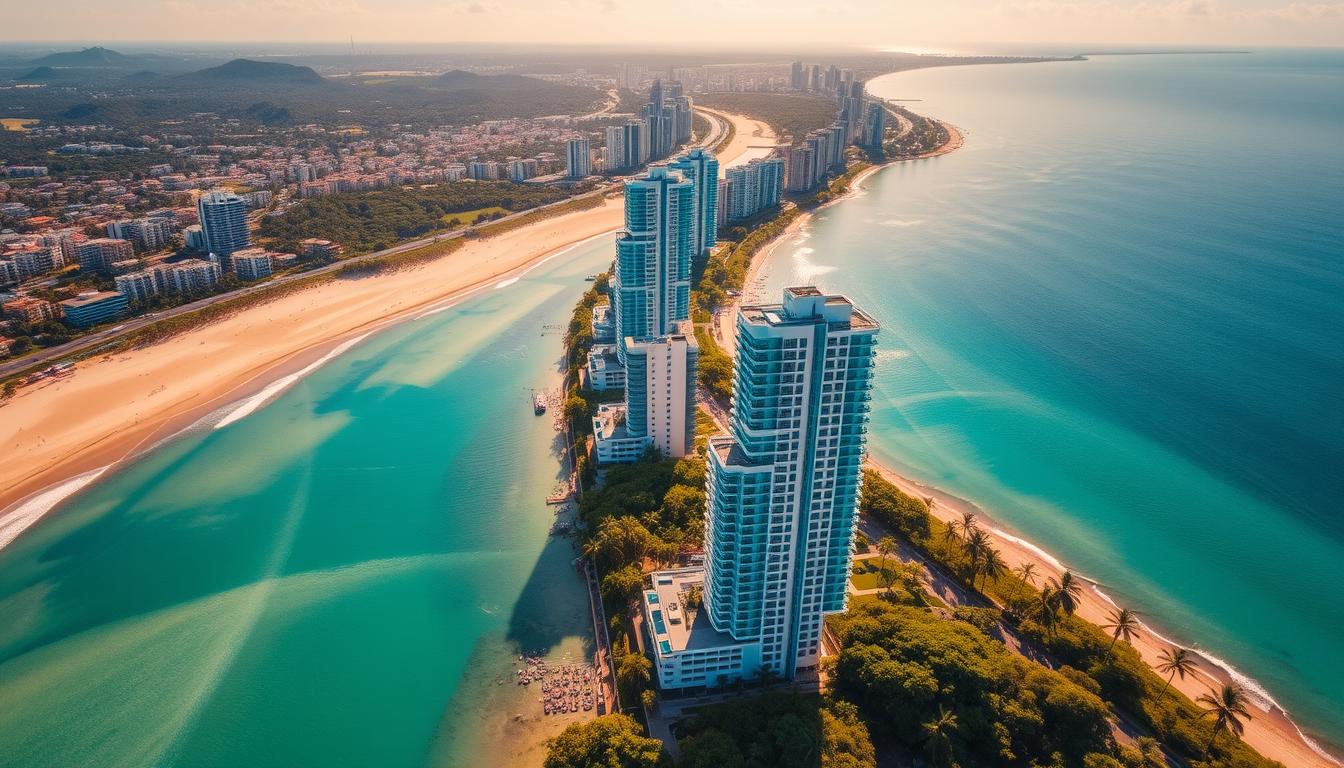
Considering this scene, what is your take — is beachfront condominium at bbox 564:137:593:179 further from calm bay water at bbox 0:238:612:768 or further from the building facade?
calm bay water at bbox 0:238:612:768

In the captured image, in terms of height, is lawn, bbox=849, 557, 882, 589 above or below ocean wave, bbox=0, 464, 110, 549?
above

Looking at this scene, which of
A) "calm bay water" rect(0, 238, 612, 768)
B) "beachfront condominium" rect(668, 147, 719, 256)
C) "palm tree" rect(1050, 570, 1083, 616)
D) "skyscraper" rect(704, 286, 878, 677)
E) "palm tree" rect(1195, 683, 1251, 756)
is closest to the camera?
"skyscraper" rect(704, 286, 878, 677)

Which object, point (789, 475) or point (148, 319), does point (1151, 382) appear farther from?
point (148, 319)

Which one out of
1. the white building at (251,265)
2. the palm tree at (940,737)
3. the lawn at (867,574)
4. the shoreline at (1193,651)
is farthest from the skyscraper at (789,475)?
the white building at (251,265)

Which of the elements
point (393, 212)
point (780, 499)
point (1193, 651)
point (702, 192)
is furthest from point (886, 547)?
point (393, 212)

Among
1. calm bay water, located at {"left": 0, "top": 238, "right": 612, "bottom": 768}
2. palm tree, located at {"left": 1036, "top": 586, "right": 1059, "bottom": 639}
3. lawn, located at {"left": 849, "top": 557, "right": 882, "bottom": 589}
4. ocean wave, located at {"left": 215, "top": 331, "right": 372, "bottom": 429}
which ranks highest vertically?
palm tree, located at {"left": 1036, "top": 586, "right": 1059, "bottom": 639}

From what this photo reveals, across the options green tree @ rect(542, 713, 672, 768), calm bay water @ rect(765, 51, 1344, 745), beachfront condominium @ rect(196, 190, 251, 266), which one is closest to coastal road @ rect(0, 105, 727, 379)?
beachfront condominium @ rect(196, 190, 251, 266)

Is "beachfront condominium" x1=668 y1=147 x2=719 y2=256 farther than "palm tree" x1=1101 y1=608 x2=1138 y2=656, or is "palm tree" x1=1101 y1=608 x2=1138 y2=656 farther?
"beachfront condominium" x1=668 y1=147 x2=719 y2=256
